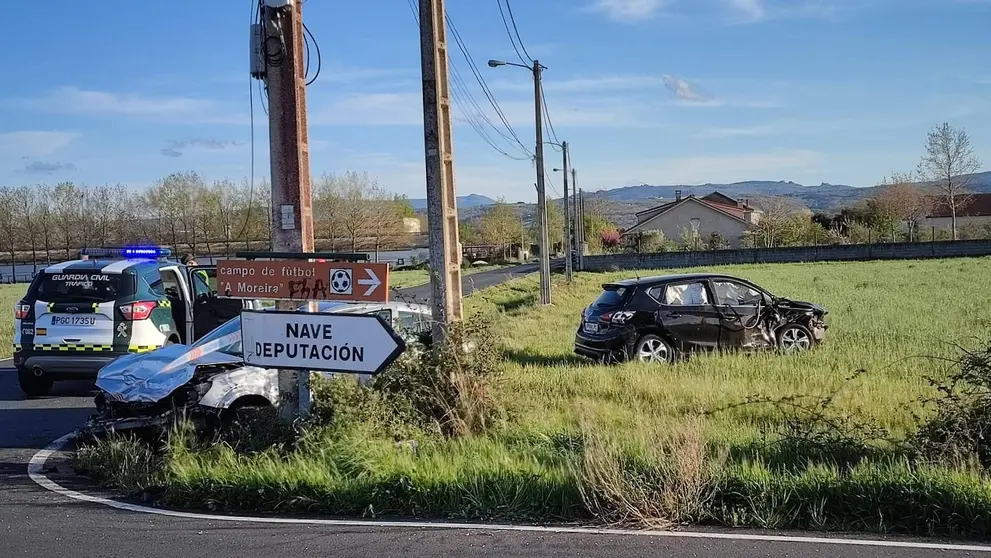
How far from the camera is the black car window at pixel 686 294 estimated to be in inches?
527

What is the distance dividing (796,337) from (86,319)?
1077cm

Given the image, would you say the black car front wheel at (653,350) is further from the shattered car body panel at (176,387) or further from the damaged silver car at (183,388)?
the shattered car body panel at (176,387)

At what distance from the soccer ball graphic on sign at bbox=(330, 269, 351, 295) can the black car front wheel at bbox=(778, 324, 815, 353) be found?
8.73m

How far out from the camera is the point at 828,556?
5.04 meters

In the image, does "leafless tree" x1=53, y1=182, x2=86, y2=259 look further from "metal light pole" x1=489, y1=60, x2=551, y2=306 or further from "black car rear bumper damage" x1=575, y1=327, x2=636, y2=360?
"black car rear bumper damage" x1=575, y1=327, x2=636, y2=360

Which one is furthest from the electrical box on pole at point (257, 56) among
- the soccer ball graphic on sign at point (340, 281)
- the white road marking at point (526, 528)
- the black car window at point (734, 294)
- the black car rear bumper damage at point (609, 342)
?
the black car window at point (734, 294)

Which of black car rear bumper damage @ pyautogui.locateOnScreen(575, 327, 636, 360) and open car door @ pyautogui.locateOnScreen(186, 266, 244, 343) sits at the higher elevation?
open car door @ pyautogui.locateOnScreen(186, 266, 244, 343)

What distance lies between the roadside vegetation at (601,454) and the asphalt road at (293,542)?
15.7 inches

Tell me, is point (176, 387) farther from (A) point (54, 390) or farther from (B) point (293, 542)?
(A) point (54, 390)

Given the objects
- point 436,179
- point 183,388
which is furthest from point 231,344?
point 436,179

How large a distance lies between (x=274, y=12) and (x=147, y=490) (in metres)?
4.63

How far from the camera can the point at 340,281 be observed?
7465mm

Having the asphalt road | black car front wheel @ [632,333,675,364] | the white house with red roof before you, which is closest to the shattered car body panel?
the asphalt road

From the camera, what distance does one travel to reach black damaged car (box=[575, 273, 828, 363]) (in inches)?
516
